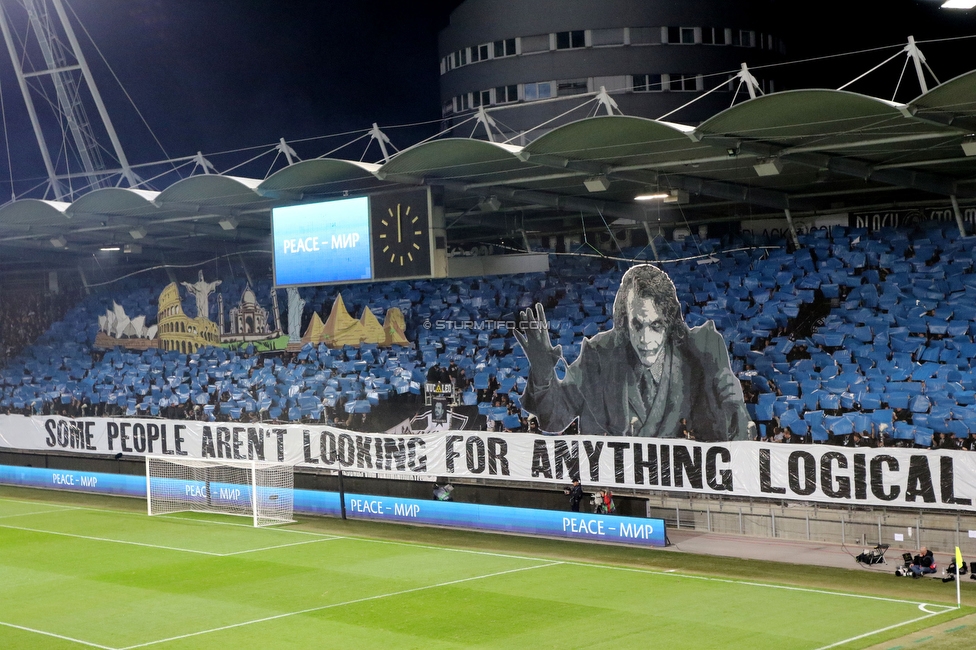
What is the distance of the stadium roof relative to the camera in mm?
17438

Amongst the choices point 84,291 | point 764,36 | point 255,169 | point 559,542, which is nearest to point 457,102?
point 255,169

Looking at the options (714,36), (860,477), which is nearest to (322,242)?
(860,477)

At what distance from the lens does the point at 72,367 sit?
3584cm

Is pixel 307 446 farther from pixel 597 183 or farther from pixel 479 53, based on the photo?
pixel 479 53

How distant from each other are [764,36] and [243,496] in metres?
38.5

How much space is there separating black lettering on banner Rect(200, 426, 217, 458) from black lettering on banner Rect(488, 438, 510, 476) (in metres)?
9.67

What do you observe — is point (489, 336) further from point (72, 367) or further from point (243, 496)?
point (72, 367)

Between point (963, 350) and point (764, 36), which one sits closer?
point (963, 350)

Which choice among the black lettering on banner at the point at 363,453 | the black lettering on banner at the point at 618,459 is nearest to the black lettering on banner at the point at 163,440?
the black lettering on banner at the point at 363,453

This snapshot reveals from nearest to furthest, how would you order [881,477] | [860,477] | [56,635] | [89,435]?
[56,635] < [881,477] < [860,477] < [89,435]

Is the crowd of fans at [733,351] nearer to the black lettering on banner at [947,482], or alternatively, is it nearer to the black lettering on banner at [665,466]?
the black lettering on banner at [665,466]

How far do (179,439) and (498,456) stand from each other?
11.4 metres

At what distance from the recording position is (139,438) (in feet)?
105

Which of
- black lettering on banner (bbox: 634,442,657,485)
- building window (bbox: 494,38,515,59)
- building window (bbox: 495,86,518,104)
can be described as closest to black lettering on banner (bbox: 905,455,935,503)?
black lettering on banner (bbox: 634,442,657,485)
